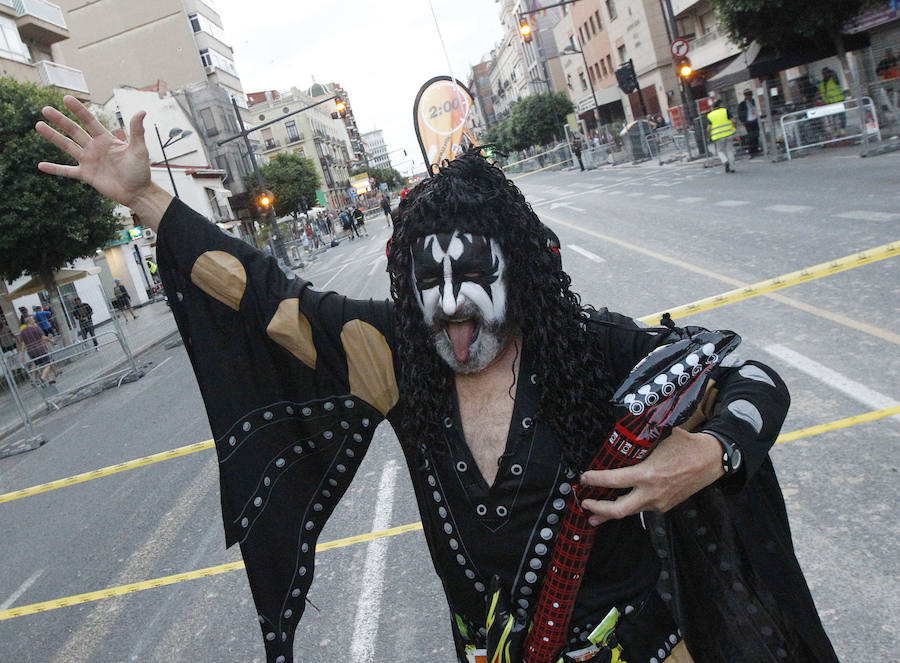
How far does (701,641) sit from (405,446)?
92 centimetres

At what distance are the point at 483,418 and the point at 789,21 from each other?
19.8 meters

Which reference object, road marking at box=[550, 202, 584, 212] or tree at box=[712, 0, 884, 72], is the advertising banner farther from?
tree at box=[712, 0, 884, 72]

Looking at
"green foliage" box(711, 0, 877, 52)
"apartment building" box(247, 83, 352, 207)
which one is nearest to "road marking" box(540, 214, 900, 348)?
"green foliage" box(711, 0, 877, 52)

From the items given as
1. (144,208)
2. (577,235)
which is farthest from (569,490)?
(577,235)

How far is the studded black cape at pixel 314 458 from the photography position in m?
1.81

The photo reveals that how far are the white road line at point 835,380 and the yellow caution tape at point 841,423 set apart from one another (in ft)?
0.18

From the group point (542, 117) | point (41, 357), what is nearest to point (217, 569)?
point (41, 357)

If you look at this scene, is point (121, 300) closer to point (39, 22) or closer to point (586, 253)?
point (39, 22)

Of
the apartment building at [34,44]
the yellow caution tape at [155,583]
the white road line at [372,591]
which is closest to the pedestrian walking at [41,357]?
the yellow caution tape at [155,583]

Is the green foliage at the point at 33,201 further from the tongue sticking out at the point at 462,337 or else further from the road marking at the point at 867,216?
the tongue sticking out at the point at 462,337

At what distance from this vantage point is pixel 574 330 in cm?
188

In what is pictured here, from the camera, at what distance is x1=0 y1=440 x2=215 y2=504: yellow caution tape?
776 centimetres

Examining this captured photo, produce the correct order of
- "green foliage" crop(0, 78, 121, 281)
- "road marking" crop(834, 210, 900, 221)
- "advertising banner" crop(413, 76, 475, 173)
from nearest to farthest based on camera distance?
1. "road marking" crop(834, 210, 900, 221)
2. "advertising banner" crop(413, 76, 475, 173)
3. "green foliage" crop(0, 78, 121, 281)

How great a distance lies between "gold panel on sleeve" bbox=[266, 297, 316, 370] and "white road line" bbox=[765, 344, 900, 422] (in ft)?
12.4
